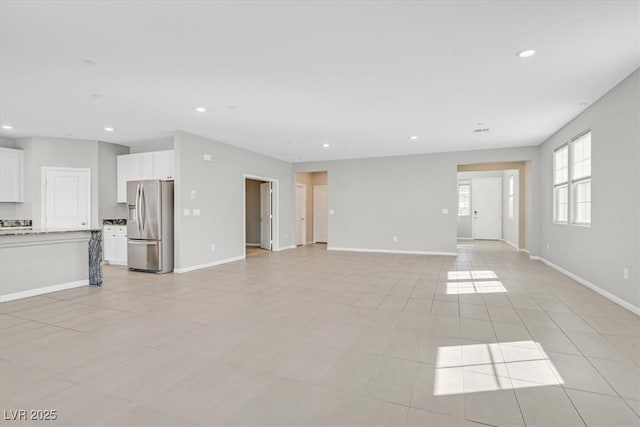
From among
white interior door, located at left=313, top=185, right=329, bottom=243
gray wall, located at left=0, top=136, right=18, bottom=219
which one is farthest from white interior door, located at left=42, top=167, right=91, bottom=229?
white interior door, located at left=313, top=185, right=329, bottom=243

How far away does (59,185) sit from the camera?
6.68 metres

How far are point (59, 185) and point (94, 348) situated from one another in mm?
5597

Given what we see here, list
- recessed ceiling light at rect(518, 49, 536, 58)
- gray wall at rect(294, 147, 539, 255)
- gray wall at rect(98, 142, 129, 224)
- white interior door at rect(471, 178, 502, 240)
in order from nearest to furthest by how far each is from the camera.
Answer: recessed ceiling light at rect(518, 49, 536, 58)
gray wall at rect(98, 142, 129, 224)
gray wall at rect(294, 147, 539, 255)
white interior door at rect(471, 178, 502, 240)

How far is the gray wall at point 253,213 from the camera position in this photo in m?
10.8

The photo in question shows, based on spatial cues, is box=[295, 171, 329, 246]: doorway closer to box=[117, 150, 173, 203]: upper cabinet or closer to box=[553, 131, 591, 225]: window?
box=[117, 150, 173, 203]: upper cabinet

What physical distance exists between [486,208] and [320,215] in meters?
6.33

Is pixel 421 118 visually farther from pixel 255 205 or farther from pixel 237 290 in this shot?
pixel 255 205

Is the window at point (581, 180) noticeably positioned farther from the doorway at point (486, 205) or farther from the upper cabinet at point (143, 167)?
the upper cabinet at point (143, 167)

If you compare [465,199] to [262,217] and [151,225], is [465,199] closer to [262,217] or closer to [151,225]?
[262,217]

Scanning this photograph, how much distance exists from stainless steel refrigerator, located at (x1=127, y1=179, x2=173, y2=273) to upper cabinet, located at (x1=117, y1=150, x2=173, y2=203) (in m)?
0.67

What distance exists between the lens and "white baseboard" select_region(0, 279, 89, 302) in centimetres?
413

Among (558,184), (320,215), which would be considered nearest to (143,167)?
(320,215)

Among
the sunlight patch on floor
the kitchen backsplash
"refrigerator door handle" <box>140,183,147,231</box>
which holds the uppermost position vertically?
"refrigerator door handle" <box>140,183,147,231</box>

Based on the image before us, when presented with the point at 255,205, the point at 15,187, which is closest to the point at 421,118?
the point at 255,205
